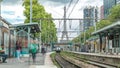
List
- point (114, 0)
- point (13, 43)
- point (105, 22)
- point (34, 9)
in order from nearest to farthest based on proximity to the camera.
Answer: point (13, 43) → point (34, 9) → point (105, 22) → point (114, 0)

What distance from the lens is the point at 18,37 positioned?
4088cm

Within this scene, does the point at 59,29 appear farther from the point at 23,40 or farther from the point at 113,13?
the point at 23,40

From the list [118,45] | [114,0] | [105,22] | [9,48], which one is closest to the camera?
[9,48]

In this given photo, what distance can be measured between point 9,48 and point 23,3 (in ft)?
135

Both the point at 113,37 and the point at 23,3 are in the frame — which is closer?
the point at 113,37

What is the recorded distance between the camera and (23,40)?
4200 centimetres

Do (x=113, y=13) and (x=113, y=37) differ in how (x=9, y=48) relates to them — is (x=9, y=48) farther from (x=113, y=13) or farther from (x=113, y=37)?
(x=113, y=13)

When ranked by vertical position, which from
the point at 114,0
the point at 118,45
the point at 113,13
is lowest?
the point at 118,45

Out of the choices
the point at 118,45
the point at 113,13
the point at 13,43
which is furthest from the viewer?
the point at 113,13

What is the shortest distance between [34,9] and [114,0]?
67149mm

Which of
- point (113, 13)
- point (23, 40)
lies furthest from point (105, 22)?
point (23, 40)

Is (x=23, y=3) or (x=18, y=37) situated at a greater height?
(x=23, y=3)

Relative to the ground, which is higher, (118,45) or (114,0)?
(114,0)

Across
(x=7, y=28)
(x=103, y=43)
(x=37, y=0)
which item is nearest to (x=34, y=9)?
(x=37, y=0)
